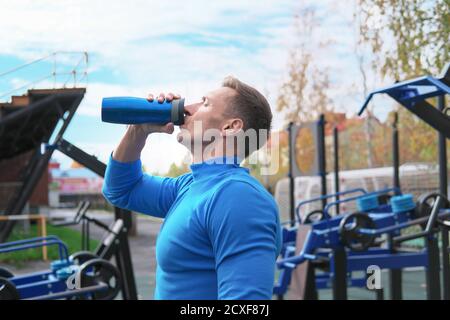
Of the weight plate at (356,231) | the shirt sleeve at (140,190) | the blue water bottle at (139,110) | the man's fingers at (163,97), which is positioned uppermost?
the man's fingers at (163,97)

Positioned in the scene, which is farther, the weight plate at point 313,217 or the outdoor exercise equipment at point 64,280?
the weight plate at point 313,217

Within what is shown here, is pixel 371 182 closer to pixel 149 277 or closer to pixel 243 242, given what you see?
pixel 149 277

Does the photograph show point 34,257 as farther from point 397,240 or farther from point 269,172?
point 269,172

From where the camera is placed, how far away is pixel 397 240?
11.2 ft

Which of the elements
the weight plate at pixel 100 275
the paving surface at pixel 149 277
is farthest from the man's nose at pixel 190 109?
the paving surface at pixel 149 277

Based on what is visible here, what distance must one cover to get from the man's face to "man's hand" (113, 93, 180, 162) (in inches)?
1.1

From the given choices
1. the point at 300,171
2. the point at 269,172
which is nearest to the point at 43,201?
the point at 300,171

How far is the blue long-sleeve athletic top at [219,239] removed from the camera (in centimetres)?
94

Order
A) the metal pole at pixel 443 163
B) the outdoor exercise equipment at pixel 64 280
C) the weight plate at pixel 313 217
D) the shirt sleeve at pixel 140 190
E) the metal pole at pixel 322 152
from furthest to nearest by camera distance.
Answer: the metal pole at pixel 322 152
the weight plate at pixel 313 217
the metal pole at pixel 443 163
the outdoor exercise equipment at pixel 64 280
the shirt sleeve at pixel 140 190

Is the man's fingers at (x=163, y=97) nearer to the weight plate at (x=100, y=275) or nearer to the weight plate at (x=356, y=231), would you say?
the weight plate at (x=100, y=275)

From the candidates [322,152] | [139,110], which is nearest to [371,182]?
[322,152]

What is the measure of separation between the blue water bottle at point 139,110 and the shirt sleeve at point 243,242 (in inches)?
6.3

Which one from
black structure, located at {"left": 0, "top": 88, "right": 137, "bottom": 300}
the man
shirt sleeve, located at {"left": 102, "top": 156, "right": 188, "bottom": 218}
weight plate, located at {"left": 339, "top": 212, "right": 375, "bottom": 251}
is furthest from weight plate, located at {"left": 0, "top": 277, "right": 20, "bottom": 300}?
the man
